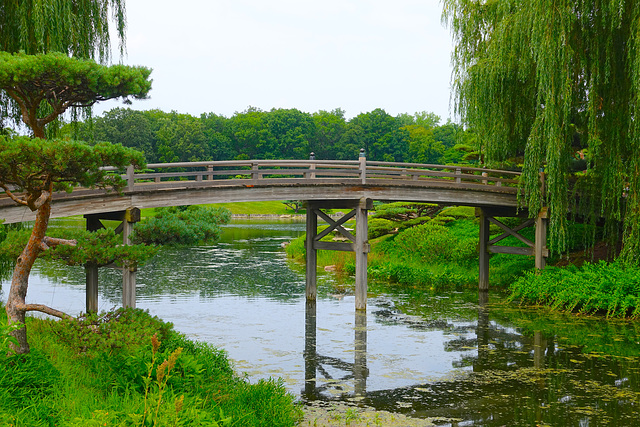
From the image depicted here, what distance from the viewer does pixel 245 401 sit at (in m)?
8.81

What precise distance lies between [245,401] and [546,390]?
523 centimetres

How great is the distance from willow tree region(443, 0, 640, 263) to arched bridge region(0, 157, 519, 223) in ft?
6.81

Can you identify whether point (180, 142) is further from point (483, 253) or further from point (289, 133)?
point (483, 253)

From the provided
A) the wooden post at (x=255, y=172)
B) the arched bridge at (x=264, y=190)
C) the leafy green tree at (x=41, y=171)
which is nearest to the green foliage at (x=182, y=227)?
the arched bridge at (x=264, y=190)

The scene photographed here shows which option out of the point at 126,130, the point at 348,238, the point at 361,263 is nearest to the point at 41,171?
the point at 348,238

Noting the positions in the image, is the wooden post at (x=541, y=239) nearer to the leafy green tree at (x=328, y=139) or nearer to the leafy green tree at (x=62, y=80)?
the leafy green tree at (x=62, y=80)

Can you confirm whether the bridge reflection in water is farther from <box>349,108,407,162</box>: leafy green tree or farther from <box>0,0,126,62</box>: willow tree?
<box>349,108,407,162</box>: leafy green tree

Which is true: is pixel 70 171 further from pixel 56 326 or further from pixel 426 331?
pixel 426 331

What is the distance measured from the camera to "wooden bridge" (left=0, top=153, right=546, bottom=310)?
14.1 meters

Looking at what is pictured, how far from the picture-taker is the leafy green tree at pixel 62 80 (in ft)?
24.6

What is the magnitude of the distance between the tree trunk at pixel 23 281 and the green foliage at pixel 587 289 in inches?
544

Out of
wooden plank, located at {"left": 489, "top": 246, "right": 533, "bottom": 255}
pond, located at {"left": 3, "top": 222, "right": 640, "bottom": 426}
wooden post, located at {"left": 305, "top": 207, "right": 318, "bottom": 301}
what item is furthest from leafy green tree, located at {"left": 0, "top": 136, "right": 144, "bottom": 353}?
wooden plank, located at {"left": 489, "top": 246, "right": 533, "bottom": 255}

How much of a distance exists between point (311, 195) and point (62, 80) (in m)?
10.4

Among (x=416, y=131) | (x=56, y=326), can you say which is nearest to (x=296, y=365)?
(x=56, y=326)
